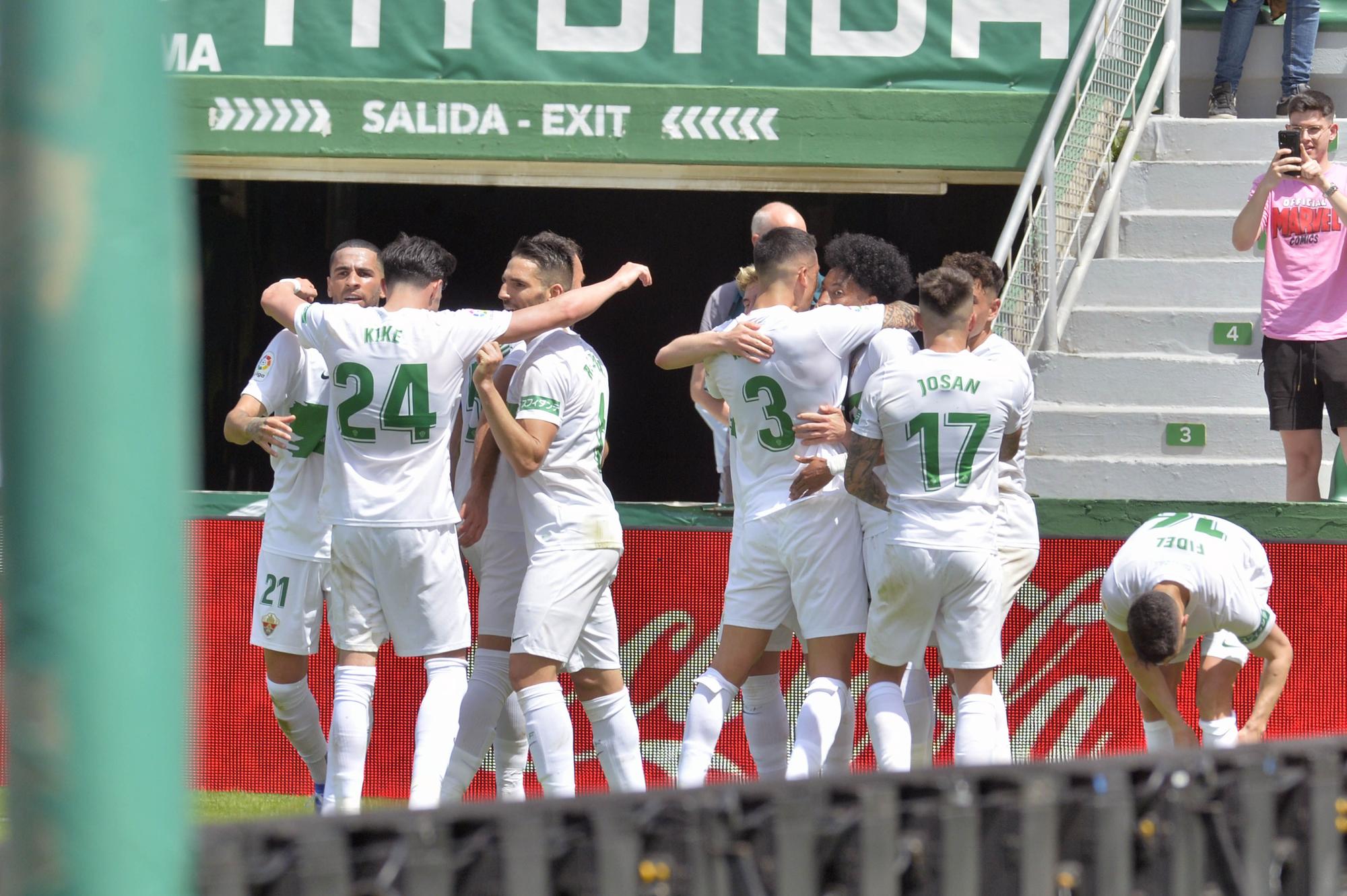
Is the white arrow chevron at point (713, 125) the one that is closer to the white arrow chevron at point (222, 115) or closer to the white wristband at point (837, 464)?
the white arrow chevron at point (222, 115)

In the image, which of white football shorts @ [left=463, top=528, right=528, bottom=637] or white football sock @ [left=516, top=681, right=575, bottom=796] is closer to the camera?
white football sock @ [left=516, top=681, right=575, bottom=796]

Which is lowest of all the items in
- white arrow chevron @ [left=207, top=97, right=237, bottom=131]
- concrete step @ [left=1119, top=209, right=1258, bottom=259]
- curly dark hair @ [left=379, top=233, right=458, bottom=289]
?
curly dark hair @ [left=379, top=233, right=458, bottom=289]

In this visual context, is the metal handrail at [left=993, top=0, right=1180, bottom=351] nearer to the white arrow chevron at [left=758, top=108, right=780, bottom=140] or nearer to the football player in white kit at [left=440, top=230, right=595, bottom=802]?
the white arrow chevron at [left=758, top=108, right=780, bottom=140]

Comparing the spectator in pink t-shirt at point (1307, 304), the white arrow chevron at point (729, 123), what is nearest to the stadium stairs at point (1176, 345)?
the spectator in pink t-shirt at point (1307, 304)

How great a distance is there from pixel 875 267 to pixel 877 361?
1.62 feet

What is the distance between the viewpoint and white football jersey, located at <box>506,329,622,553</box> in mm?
5145

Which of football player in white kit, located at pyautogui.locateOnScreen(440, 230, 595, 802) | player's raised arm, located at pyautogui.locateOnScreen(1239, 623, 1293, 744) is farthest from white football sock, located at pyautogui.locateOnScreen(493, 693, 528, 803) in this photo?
player's raised arm, located at pyautogui.locateOnScreen(1239, 623, 1293, 744)

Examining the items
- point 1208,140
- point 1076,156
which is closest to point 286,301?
point 1076,156

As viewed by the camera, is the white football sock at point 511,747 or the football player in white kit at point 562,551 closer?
the football player in white kit at point 562,551

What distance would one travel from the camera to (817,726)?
5.12 metres

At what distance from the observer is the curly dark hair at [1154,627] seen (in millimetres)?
4680

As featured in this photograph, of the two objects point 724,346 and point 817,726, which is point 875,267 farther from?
point 817,726

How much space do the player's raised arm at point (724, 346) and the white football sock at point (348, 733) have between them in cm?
150

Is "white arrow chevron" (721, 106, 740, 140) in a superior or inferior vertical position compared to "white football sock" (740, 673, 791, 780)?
superior
